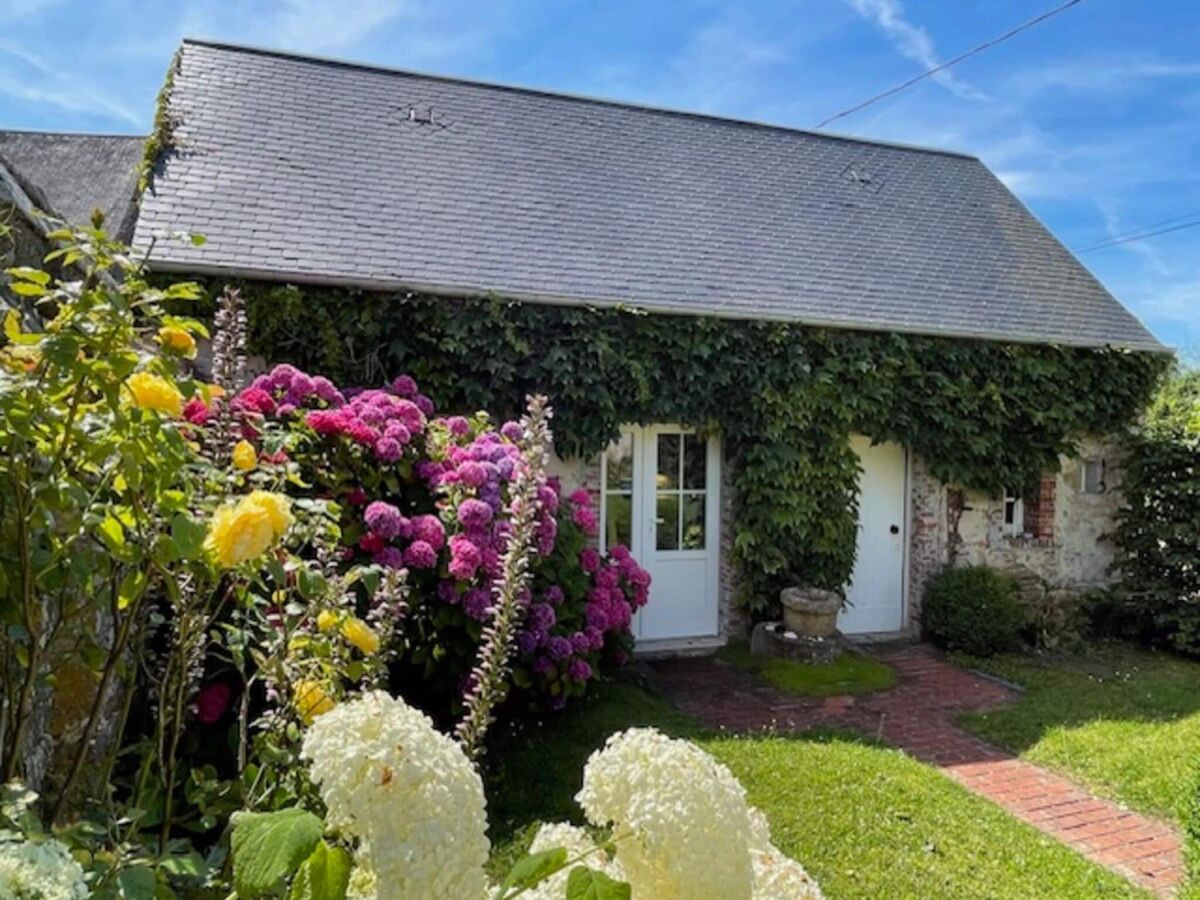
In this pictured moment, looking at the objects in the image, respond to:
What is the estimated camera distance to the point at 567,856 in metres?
0.91

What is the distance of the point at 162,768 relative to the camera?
4.63ft

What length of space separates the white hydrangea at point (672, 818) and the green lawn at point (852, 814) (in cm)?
297

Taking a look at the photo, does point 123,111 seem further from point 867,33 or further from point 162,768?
point 162,768

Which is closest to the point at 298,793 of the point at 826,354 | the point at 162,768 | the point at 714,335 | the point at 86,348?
the point at 162,768

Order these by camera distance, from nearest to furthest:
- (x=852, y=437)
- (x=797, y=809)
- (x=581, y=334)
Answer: (x=797, y=809)
(x=581, y=334)
(x=852, y=437)

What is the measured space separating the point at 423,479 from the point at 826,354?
4655 millimetres

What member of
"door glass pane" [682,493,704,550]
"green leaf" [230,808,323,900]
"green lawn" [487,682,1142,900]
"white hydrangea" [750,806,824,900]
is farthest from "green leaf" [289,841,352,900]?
"door glass pane" [682,493,704,550]

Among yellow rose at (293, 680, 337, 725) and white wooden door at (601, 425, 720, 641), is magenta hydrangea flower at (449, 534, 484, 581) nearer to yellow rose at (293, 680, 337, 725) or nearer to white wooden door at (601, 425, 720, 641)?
yellow rose at (293, 680, 337, 725)

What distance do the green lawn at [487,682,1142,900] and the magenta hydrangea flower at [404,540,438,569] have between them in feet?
4.17

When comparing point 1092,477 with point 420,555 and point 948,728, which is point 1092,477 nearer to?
point 948,728

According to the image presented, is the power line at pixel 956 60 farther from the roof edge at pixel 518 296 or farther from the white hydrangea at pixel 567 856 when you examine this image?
the white hydrangea at pixel 567 856

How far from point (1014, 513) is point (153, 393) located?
9461mm

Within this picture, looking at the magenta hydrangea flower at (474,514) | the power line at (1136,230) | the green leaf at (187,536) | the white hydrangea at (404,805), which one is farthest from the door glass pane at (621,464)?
the power line at (1136,230)

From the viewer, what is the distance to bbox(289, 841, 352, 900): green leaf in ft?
2.56
